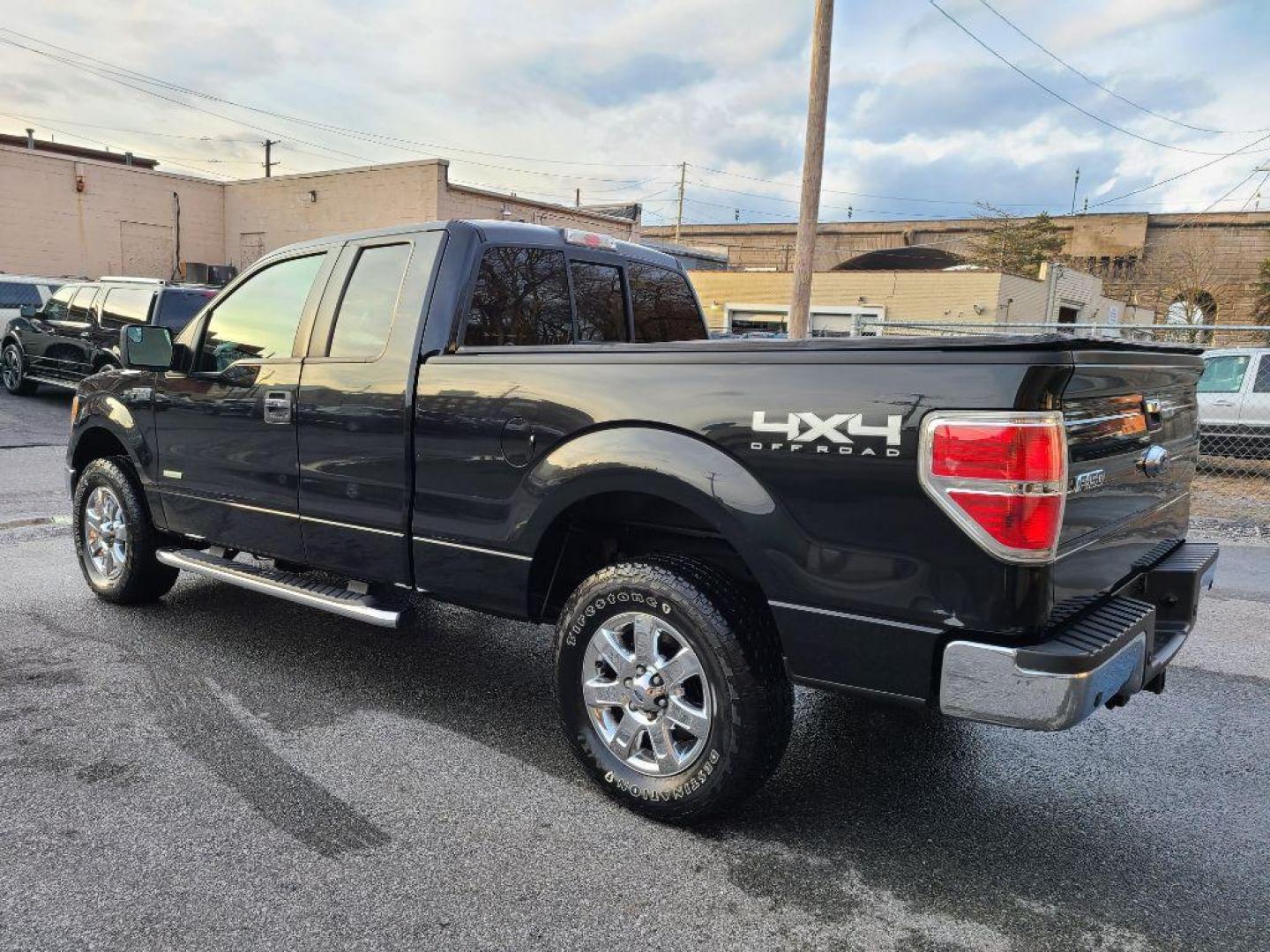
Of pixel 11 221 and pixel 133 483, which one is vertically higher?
pixel 11 221

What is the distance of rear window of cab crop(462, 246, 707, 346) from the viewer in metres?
3.84

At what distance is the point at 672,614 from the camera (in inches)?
117

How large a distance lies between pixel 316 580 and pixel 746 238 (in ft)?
191

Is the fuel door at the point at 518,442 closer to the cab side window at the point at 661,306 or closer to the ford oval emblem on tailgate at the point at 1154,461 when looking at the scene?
the cab side window at the point at 661,306

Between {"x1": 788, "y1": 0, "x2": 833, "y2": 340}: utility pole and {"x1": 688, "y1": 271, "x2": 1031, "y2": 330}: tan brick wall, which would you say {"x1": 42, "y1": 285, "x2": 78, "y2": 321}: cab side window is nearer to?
{"x1": 788, "y1": 0, "x2": 833, "y2": 340}: utility pole

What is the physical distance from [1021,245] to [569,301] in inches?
1954

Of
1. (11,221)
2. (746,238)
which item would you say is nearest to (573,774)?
(11,221)

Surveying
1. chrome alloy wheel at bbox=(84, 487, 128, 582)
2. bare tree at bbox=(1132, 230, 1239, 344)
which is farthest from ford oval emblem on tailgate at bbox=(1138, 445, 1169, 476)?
bare tree at bbox=(1132, 230, 1239, 344)

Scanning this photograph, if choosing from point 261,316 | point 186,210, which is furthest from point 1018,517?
point 186,210

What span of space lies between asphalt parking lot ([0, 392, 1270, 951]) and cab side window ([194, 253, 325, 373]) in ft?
4.83

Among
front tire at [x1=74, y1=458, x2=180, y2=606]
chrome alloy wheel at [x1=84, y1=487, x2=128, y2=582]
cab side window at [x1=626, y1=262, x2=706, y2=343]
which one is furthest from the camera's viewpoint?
chrome alloy wheel at [x1=84, y1=487, x2=128, y2=582]

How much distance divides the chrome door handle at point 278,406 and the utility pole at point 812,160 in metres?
8.61

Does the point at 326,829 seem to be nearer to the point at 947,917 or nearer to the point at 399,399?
the point at 399,399

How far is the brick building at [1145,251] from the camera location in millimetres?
39625
